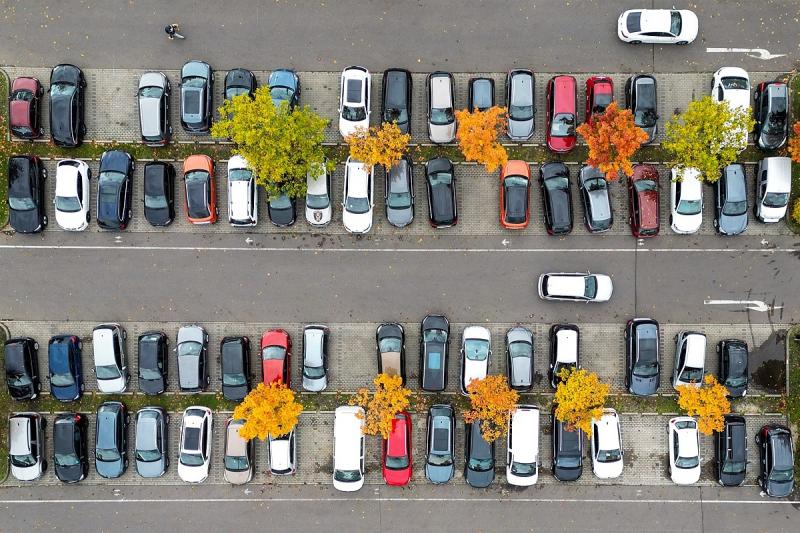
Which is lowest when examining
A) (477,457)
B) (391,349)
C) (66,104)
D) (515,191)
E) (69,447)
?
(477,457)

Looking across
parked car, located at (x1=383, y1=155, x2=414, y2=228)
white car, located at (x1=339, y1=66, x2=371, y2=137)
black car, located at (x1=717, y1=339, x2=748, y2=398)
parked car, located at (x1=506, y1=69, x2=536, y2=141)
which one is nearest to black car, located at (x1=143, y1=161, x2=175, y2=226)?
white car, located at (x1=339, y1=66, x2=371, y2=137)

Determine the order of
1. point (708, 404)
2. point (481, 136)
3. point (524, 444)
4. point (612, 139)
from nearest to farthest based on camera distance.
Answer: point (612, 139)
point (481, 136)
point (708, 404)
point (524, 444)

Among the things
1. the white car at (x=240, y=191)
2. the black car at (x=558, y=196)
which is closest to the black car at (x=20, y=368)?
the white car at (x=240, y=191)

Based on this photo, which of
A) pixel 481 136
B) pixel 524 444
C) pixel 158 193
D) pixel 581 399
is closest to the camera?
pixel 481 136

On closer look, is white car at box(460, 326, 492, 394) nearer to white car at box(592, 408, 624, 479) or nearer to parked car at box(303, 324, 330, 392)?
white car at box(592, 408, 624, 479)

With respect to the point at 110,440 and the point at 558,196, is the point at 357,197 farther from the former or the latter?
the point at 110,440

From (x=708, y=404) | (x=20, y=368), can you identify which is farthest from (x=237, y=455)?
(x=708, y=404)
